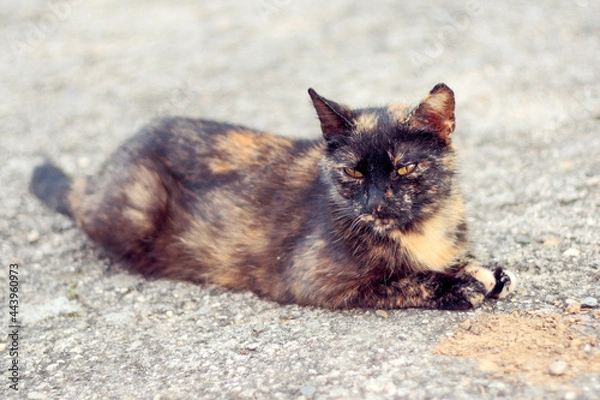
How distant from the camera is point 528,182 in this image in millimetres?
5746

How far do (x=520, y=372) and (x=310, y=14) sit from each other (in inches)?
309

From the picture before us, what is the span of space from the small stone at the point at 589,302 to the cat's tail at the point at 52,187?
415 centimetres

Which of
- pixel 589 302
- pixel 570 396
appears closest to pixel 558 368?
pixel 570 396

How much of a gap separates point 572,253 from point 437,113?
152 centimetres

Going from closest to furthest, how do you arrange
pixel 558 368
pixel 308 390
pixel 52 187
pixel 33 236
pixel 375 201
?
pixel 558 368 < pixel 308 390 < pixel 375 201 < pixel 33 236 < pixel 52 187

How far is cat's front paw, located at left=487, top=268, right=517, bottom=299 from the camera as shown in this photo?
4059 mm

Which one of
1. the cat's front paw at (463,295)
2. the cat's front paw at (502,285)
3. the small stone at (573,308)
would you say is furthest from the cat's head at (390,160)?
the small stone at (573,308)

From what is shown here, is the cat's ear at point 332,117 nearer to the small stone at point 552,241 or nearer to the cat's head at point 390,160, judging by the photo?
the cat's head at point 390,160

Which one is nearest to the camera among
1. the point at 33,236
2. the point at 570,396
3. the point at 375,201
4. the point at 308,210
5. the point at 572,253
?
the point at 570,396

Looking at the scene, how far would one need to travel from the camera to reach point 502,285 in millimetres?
4055

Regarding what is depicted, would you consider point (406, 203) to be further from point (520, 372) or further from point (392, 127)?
point (520, 372)

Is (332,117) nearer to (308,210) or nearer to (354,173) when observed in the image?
(354,173)

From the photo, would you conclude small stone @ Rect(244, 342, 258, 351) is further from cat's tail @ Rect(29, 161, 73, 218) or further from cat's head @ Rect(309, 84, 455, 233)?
cat's tail @ Rect(29, 161, 73, 218)

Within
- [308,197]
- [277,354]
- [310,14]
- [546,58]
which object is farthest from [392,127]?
[310,14]
